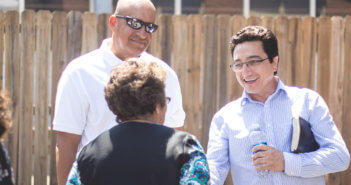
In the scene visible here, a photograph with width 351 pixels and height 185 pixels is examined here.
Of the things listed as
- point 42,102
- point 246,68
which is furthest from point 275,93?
point 42,102

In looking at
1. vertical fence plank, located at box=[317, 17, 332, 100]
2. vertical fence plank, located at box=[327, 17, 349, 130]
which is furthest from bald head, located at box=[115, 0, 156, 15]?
vertical fence plank, located at box=[327, 17, 349, 130]

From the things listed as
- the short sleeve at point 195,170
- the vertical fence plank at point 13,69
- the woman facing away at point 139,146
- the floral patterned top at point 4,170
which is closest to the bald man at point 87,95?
the woman facing away at point 139,146

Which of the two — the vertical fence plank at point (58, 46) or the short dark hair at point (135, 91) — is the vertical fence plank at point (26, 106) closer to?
the vertical fence plank at point (58, 46)

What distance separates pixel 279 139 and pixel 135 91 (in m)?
1.03

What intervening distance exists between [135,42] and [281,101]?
0.98 metres

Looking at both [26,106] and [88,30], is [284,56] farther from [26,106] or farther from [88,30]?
[26,106]

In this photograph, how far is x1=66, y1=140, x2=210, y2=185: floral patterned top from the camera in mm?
1722

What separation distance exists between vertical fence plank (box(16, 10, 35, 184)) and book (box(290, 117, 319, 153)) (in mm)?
3150

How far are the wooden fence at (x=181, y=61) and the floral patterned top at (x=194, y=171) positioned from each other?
9.13 feet

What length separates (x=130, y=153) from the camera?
1.71 m

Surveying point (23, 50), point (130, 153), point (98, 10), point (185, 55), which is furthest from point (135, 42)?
point (98, 10)

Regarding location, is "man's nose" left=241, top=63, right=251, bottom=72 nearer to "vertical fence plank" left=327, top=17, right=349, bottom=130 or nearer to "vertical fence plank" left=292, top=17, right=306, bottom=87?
"vertical fence plank" left=292, top=17, right=306, bottom=87

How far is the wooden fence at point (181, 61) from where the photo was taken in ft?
14.8

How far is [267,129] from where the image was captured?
2432 millimetres
